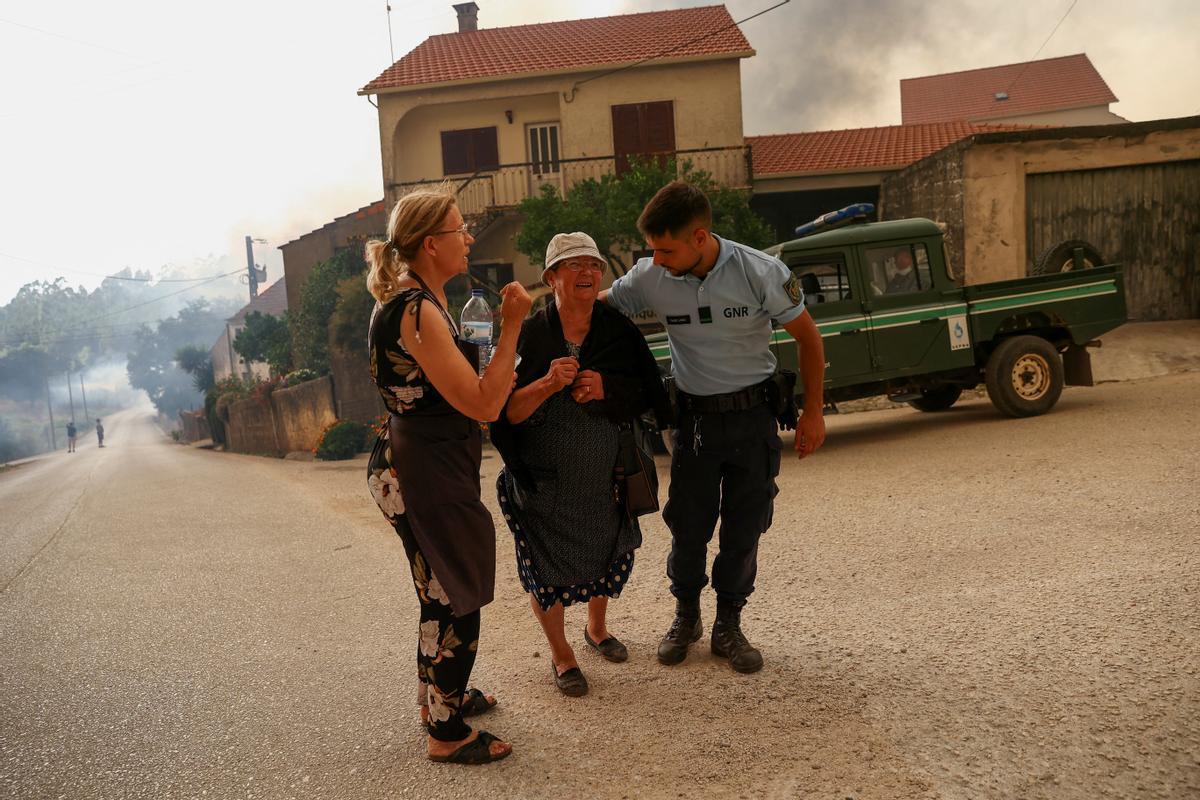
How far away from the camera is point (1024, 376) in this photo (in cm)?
1013

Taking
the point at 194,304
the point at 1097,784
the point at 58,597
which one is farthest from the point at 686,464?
the point at 194,304

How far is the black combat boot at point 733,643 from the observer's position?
378cm

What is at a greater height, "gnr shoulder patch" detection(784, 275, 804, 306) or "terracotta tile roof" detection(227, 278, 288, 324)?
"terracotta tile roof" detection(227, 278, 288, 324)

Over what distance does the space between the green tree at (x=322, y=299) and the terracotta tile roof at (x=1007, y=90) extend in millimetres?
23139

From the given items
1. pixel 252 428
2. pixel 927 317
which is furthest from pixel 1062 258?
pixel 252 428

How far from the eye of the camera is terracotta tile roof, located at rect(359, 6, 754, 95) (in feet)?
69.5

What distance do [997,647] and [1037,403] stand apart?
7157mm

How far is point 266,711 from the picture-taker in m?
3.89

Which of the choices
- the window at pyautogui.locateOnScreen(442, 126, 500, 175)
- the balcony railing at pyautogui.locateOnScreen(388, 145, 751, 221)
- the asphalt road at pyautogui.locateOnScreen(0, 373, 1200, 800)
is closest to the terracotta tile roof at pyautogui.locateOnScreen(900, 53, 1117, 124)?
the balcony railing at pyautogui.locateOnScreen(388, 145, 751, 221)

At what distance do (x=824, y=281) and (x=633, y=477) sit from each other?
678 cm

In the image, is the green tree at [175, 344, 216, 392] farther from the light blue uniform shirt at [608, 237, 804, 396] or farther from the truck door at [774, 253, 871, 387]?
the light blue uniform shirt at [608, 237, 804, 396]

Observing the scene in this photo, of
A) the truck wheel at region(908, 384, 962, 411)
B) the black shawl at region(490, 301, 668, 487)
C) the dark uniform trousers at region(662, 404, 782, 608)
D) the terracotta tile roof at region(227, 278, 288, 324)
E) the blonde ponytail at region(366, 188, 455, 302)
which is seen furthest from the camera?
the terracotta tile roof at region(227, 278, 288, 324)

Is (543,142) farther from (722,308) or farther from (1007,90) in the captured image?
(1007,90)

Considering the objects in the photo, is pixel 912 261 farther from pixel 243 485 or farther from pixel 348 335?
pixel 348 335
